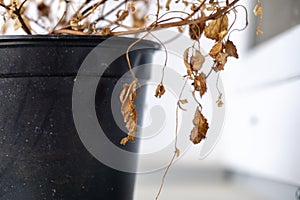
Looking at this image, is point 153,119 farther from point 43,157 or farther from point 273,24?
point 273,24

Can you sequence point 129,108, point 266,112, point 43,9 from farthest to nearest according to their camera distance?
1. point 266,112
2. point 43,9
3. point 129,108

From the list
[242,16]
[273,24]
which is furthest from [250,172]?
[242,16]

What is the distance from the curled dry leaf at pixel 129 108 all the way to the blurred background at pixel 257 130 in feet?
0.77

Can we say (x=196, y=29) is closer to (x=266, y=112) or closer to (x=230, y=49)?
(x=230, y=49)

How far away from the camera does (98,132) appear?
0.56 meters

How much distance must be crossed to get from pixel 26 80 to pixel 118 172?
170 millimetres

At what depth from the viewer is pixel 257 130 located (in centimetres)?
120

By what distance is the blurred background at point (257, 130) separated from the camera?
94 centimetres

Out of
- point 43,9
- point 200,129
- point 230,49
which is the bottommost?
point 200,129

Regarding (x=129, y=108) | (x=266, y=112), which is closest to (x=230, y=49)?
(x=129, y=108)

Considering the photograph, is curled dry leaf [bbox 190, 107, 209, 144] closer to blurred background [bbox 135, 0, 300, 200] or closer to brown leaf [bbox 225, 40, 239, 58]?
brown leaf [bbox 225, 40, 239, 58]

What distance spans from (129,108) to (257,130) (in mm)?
769

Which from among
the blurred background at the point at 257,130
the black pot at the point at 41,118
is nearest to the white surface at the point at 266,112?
the blurred background at the point at 257,130

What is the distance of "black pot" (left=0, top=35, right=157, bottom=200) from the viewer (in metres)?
0.54
